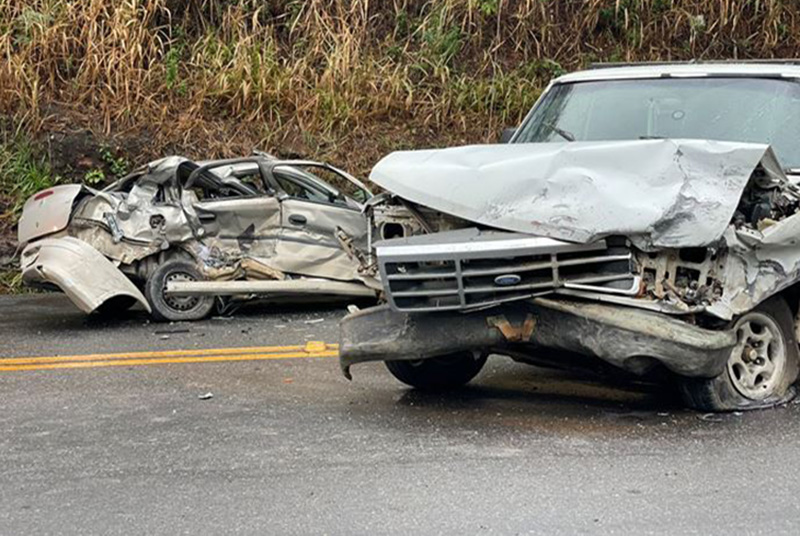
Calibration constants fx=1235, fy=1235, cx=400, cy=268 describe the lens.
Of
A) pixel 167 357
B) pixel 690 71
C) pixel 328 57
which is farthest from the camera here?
pixel 328 57

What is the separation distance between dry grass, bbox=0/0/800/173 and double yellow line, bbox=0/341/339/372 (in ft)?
20.3

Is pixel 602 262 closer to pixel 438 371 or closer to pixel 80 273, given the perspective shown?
pixel 438 371

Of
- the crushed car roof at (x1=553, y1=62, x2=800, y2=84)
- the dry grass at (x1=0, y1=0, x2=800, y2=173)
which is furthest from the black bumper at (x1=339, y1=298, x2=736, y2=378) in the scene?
the dry grass at (x1=0, y1=0, x2=800, y2=173)

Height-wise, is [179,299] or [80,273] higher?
[80,273]

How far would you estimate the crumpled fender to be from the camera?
1036 centimetres

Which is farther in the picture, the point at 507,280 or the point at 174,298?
the point at 174,298

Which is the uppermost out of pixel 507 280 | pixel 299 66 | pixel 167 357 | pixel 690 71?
pixel 690 71

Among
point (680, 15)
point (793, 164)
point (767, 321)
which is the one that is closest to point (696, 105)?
point (793, 164)

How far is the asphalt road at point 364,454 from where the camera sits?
5.19 metres

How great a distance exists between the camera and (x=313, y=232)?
1131 cm

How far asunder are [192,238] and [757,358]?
18.8 ft

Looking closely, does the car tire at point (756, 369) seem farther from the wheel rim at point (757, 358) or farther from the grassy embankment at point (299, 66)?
the grassy embankment at point (299, 66)

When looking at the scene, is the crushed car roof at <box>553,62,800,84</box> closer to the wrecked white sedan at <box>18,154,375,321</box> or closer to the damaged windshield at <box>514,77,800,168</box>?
the damaged windshield at <box>514,77,800,168</box>

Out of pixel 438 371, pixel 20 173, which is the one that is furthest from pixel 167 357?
pixel 20 173
